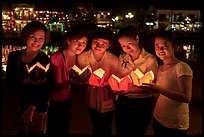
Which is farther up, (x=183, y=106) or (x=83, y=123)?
(x=183, y=106)

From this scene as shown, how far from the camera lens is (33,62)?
3.19 m

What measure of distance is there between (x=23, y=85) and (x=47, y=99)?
1.00ft

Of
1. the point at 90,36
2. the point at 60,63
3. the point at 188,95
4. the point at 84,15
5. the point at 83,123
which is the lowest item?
the point at 83,123

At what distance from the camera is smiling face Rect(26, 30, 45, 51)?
Answer: 3.17 m

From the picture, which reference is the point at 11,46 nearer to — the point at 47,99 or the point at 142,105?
the point at 47,99

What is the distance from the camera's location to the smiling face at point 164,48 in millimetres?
3033

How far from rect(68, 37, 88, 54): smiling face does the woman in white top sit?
2.62 ft

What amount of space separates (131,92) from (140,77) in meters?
0.19

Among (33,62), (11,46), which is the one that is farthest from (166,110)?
(11,46)

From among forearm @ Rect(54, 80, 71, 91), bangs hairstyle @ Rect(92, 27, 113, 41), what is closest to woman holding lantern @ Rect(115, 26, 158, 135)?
bangs hairstyle @ Rect(92, 27, 113, 41)

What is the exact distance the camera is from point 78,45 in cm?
332

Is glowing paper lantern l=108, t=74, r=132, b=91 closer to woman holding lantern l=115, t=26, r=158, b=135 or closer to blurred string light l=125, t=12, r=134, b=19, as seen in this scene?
woman holding lantern l=115, t=26, r=158, b=135

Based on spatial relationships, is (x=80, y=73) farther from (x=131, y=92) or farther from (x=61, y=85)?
(x=131, y=92)

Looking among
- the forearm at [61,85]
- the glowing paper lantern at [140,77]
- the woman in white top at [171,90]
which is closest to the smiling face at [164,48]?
the woman in white top at [171,90]
